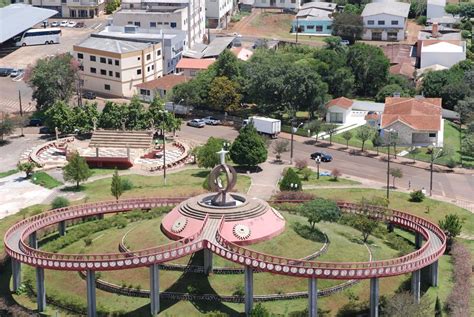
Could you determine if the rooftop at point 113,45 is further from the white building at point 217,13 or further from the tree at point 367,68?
the white building at point 217,13

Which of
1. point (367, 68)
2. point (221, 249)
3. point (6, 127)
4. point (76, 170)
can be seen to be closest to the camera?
point (221, 249)

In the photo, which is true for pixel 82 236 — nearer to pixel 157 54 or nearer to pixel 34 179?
pixel 34 179

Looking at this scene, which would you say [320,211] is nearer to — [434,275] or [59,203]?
[434,275]

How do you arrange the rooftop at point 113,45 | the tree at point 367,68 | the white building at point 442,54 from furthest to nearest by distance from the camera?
the white building at point 442,54
the tree at point 367,68
the rooftop at point 113,45

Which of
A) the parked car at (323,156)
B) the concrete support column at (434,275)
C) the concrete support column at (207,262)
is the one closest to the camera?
the concrete support column at (207,262)

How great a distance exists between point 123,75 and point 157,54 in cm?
885

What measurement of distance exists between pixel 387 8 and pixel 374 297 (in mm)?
114124

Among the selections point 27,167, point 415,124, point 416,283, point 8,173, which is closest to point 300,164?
point 415,124

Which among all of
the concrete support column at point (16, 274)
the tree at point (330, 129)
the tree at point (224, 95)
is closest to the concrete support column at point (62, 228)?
the concrete support column at point (16, 274)

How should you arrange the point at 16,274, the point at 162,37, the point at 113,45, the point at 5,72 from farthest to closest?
the point at 5,72 → the point at 162,37 → the point at 113,45 → the point at 16,274

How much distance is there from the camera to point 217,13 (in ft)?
550

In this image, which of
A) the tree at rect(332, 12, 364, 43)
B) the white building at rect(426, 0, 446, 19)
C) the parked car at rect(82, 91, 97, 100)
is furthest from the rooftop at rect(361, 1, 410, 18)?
the parked car at rect(82, 91, 97, 100)

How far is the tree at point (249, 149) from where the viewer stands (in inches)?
3679

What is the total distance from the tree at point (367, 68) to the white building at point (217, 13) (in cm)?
4405
